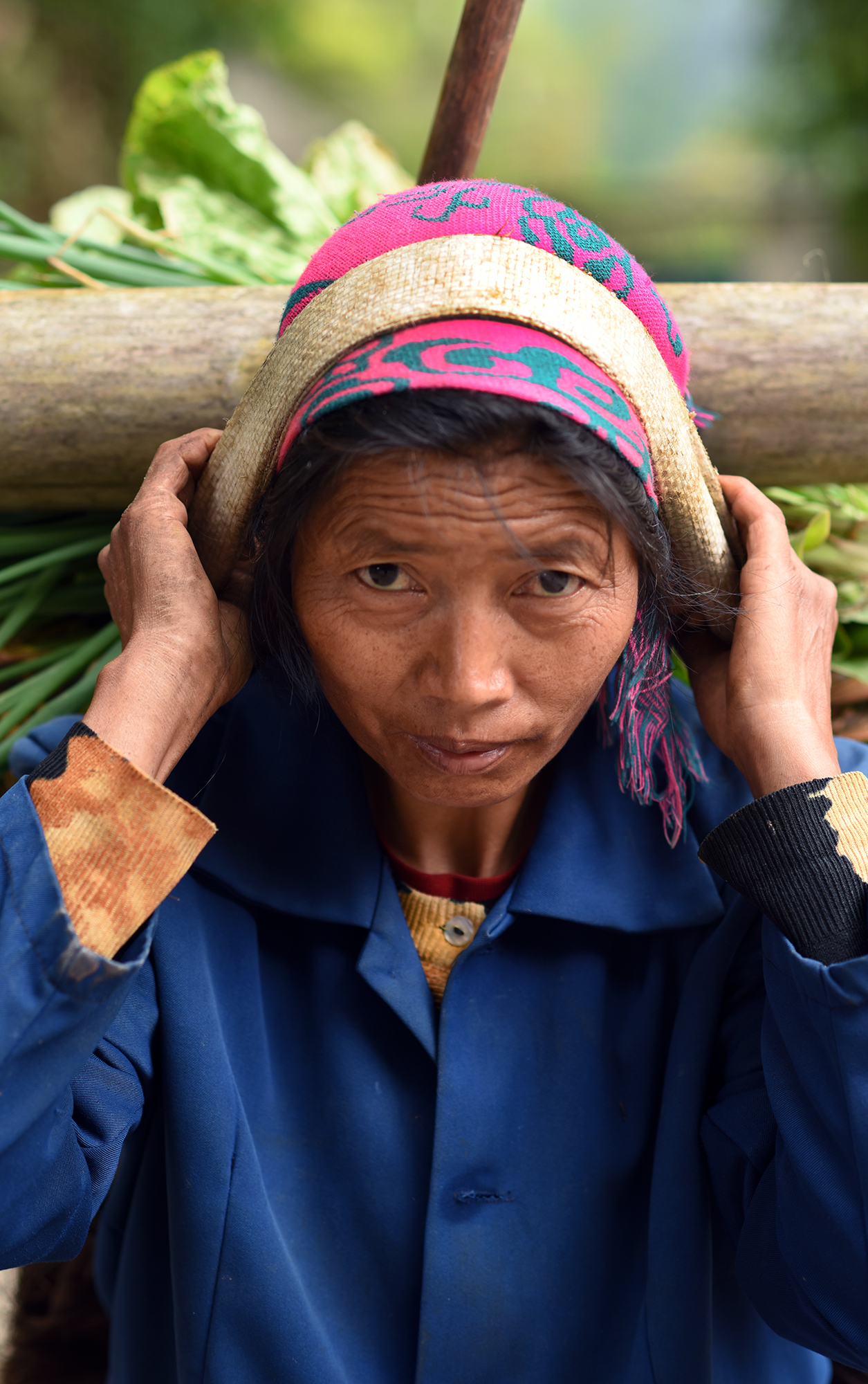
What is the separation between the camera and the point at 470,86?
1356mm

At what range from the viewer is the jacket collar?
1063 mm

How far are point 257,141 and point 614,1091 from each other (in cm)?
202

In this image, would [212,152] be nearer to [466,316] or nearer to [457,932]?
[466,316]

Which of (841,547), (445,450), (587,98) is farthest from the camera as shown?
(587,98)

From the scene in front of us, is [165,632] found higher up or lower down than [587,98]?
lower down

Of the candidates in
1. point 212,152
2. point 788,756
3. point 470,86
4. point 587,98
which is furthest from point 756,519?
point 587,98

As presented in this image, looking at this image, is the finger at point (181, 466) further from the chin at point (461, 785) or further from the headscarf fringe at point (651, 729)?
the headscarf fringe at point (651, 729)

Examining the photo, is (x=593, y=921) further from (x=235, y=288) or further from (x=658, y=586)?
(x=235, y=288)

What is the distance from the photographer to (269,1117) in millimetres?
1082

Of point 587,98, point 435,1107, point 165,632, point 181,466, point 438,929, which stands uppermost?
point 587,98

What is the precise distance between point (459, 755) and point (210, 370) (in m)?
0.68

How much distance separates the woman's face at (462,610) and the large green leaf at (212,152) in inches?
56.5

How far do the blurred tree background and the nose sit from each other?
7.84 metres

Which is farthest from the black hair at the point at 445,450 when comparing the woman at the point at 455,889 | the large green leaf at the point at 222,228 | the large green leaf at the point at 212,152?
the large green leaf at the point at 212,152
